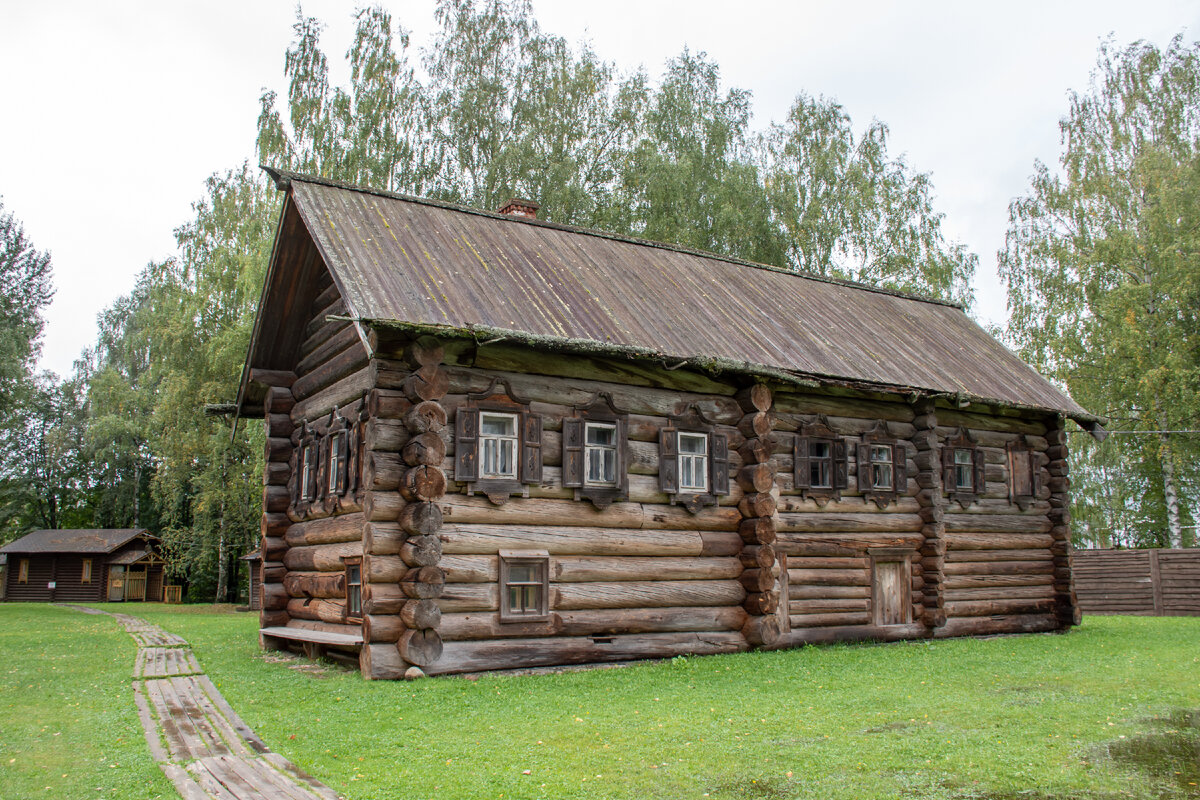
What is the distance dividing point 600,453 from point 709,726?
5875 millimetres

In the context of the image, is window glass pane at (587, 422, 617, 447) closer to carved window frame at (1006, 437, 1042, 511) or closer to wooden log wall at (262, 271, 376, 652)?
wooden log wall at (262, 271, 376, 652)

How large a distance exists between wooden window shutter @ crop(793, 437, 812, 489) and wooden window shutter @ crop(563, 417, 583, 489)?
437 cm

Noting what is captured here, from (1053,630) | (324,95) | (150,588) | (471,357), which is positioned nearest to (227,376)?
(324,95)

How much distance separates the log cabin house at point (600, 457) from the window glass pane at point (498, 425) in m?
0.05

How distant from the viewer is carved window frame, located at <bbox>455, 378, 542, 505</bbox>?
13.3 metres

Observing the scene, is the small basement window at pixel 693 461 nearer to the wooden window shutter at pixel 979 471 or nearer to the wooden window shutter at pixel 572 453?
the wooden window shutter at pixel 572 453

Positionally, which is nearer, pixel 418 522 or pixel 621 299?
pixel 418 522

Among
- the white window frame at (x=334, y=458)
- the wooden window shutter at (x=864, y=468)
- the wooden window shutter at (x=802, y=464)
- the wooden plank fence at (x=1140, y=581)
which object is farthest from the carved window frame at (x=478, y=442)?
the wooden plank fence at (x=1140, y=581)

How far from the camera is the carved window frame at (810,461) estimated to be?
54.6 ft

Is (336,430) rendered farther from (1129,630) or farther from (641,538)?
(1129,630)

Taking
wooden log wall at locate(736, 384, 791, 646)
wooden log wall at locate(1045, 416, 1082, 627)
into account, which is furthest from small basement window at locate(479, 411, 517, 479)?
wooden log wall at locate(1045, 416, 1082, 627)

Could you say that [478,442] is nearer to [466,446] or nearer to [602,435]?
[466,446]

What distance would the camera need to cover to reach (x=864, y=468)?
693 inches

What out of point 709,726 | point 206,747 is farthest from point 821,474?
point 206,747
